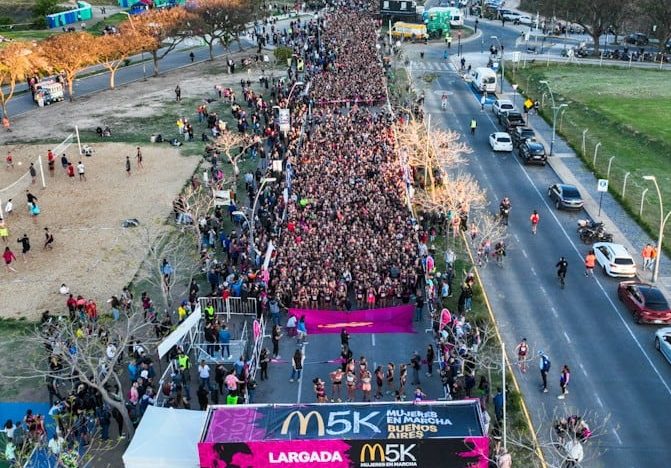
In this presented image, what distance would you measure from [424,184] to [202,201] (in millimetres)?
13365

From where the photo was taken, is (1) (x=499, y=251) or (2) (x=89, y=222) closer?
(1) (x=499, y=251)

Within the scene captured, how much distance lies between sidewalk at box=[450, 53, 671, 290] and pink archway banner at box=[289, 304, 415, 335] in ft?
40.9

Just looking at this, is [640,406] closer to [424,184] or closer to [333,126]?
[424,184]

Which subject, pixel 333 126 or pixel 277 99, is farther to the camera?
pixel 277 99

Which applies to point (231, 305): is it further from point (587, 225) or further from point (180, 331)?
point (587, 225)

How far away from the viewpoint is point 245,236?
132 feet

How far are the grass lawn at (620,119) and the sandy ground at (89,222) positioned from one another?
1087 inches

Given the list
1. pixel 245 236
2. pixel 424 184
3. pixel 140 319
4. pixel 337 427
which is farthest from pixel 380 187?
pixel 337 427

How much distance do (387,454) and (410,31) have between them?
275 ft

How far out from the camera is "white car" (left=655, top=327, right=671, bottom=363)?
2952 cm

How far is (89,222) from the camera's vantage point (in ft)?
147

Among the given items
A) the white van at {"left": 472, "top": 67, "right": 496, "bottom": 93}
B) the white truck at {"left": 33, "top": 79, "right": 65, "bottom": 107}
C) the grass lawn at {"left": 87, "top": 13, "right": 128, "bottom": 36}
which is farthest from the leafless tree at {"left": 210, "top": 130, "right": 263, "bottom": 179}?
the grass lawn at {"left": 87, "top": 13, "right": 128, "bottom": 36}

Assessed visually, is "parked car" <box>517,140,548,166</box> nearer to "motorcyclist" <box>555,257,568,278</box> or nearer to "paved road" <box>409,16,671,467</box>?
"paved road" <box>409,16,671,467</box>

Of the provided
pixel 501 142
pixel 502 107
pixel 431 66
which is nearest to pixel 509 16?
pixel 431 66
